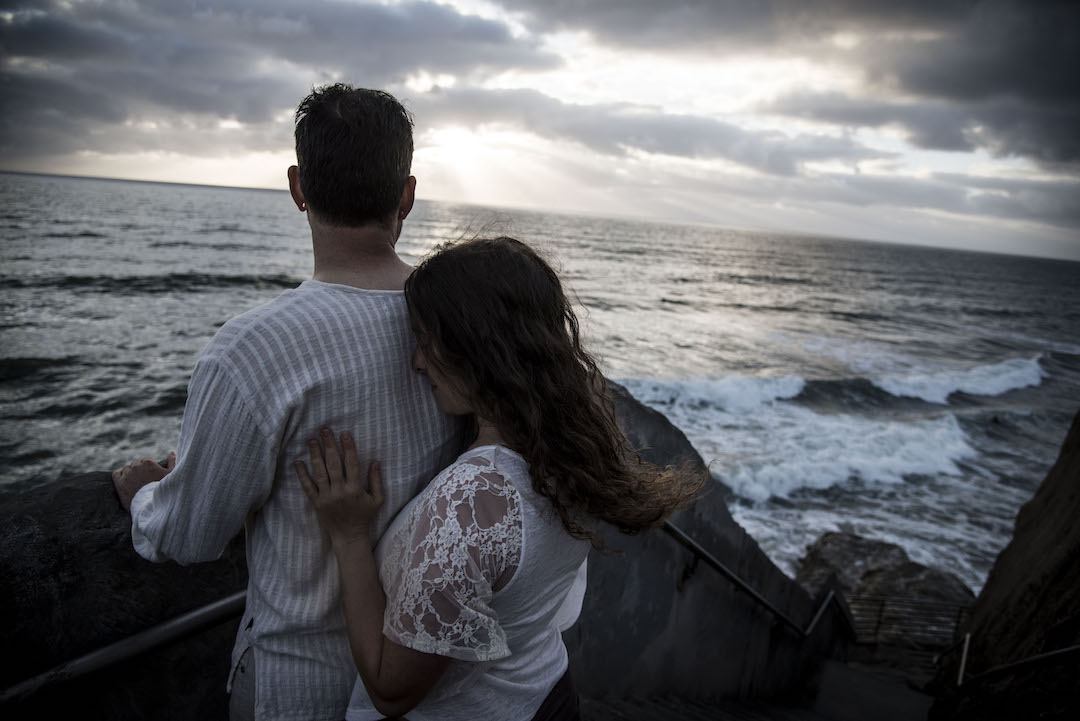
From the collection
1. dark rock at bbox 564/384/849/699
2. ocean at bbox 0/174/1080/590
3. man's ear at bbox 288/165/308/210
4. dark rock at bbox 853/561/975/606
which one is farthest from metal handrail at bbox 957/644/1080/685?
dark rock at bbox 853/561/975/606

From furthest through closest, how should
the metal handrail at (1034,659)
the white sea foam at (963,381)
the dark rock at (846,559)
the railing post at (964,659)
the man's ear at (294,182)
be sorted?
the white sea foam at (963,381)
the dark rock at (846,559)
the railing post at (964,659)
the metal handrail at (1034,659)
the man's ear at (294,182)

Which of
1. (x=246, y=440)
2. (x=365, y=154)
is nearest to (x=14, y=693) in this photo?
(x=246, y=440)

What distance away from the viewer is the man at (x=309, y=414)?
1104 millimetres

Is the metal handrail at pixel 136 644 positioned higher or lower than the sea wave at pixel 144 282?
higher

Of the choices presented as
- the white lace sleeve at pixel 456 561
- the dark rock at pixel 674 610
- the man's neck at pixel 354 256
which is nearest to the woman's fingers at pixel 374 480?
the white lace sleeve at pixel 456 561

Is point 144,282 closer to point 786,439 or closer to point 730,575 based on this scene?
point 786,439

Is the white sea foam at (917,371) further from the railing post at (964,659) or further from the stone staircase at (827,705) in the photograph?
the railing post at (964,659)

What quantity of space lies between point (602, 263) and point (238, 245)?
2867 centimetres

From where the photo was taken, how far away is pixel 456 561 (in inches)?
41.8

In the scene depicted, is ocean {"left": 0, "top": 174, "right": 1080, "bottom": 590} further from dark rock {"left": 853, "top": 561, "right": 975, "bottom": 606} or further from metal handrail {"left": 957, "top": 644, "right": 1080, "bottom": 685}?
metal handrail {"left": 957, "top": 644, "right": 1080, "bottom": 685}

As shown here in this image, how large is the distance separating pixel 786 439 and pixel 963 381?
38.0 ft

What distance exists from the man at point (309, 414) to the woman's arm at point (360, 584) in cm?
6

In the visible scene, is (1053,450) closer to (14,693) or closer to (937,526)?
(937,526)

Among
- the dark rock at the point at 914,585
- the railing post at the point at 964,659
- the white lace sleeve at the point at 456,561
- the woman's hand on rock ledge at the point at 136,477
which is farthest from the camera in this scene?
the dark rock at the point at 914,585
